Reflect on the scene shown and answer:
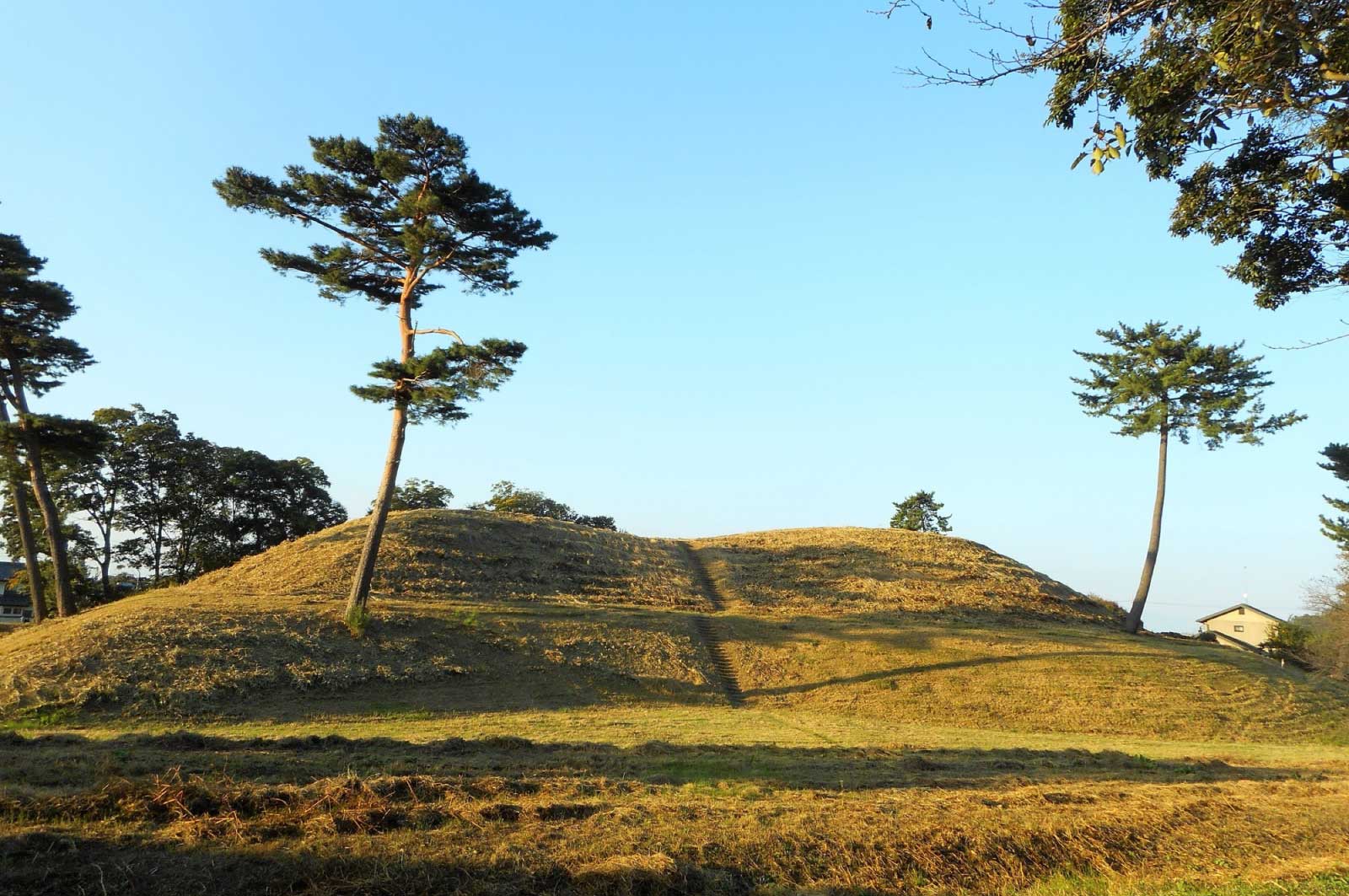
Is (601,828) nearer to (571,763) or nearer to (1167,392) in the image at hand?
(571,763)

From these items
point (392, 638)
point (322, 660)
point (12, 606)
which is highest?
point (12, 606)

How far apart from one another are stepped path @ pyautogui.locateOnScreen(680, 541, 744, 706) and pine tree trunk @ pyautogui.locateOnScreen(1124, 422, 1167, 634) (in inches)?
763

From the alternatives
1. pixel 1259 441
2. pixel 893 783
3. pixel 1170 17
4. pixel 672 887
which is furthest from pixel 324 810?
pixel 1259 441

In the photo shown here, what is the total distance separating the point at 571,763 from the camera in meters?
10.8

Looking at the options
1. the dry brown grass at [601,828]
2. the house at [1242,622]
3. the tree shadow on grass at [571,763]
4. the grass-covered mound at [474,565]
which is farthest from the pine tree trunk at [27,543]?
the house at [1242,622]

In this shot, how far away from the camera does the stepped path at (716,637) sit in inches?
1006

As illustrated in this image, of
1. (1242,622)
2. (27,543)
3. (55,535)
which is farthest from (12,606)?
(1242,622)

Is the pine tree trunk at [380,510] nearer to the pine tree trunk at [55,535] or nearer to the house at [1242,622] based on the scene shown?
the pine tree trunk at [55,535]

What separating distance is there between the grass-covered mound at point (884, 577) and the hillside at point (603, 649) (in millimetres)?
224

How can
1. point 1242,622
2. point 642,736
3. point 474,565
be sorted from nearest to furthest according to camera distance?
point 642,736, point 474,565, point 1242,622

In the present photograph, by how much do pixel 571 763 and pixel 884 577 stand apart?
31.9m

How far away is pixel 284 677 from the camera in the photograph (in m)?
19.9

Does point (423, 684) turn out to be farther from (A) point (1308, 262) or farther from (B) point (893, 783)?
(A) point (1308, 262)

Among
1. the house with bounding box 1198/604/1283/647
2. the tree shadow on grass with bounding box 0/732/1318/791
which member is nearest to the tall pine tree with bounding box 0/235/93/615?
the tree shadow on grass with bounding box 0/732/1318/791
